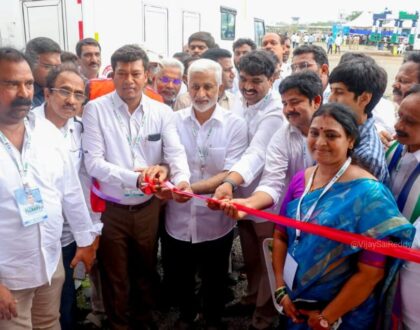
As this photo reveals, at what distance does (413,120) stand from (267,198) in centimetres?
96

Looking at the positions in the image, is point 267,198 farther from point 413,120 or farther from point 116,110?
point 116,110

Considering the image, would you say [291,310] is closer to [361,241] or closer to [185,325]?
[361,241]

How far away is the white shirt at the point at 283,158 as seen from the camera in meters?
2.58

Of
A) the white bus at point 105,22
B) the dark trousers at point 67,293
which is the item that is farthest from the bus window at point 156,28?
the dark trousers at point 67,293

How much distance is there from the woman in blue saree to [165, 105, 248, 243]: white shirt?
921mm

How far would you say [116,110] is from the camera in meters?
2.79

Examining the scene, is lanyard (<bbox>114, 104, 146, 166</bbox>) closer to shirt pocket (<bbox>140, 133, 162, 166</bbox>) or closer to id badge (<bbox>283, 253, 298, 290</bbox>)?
shirt pocket (<bbox>140, 133, 162, 166</bbox>)

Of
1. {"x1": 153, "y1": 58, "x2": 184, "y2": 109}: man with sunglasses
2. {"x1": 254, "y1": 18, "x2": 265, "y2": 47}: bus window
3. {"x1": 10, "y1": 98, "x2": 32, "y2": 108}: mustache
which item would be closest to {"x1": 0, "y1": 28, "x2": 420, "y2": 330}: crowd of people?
{"x1": 10, "y1": 98, "x2": 32, "y2": 108}: mustache

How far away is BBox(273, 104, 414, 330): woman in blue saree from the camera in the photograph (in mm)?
1805

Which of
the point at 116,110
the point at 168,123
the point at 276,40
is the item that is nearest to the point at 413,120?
the point at 168,123

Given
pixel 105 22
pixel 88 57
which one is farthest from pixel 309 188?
pixel 105 22

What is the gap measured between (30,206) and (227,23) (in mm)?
9387

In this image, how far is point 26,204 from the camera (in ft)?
6.35

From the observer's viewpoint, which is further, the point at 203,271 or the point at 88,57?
the point at 88,57
